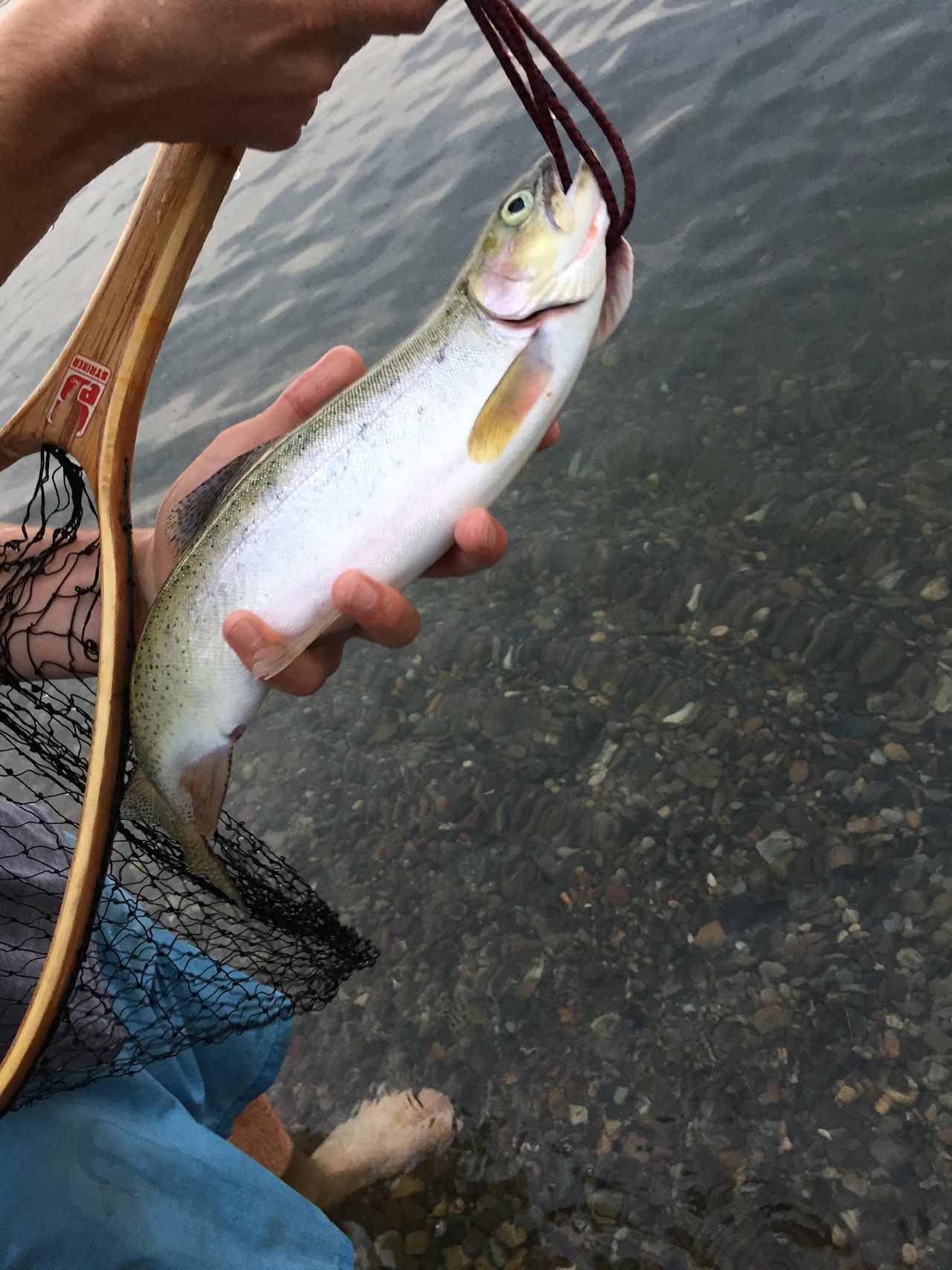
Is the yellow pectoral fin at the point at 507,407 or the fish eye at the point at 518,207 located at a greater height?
the fish eye at the point at 518,207

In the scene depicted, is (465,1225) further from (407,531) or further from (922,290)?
(922,290)

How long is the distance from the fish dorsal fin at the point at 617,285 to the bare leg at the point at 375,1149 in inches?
118

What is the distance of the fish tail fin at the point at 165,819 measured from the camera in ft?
8.82

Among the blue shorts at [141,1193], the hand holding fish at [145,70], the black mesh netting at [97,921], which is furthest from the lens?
the black mesh netting at [97,921]

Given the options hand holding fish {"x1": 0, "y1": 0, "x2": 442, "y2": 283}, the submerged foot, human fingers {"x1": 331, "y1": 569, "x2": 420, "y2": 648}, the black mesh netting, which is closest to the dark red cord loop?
hand holding fish {"x1": 0, "y1": 0, "x2": 442, "y2": 283}

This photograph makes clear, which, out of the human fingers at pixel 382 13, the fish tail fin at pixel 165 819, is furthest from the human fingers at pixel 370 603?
the human fingers at pixel 382 13

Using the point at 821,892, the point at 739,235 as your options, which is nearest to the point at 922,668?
the point at 821,892

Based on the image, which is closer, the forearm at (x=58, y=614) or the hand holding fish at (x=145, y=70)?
the hand holding fish at (x=145, y=70)

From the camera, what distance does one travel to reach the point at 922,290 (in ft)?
21.7

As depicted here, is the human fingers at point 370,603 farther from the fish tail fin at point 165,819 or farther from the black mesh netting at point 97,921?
the black mesh netting at point 97,921

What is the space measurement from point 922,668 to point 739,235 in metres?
4.77

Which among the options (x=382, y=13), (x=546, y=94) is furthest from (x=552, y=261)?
(x=382, y=13)

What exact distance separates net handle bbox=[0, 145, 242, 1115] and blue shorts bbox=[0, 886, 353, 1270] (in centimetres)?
39

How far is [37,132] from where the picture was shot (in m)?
2.31
